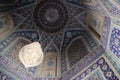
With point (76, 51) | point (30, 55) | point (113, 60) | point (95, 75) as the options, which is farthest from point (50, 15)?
point (30, 55)

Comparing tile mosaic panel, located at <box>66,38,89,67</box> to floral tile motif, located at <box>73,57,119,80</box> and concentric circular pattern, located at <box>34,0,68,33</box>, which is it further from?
concentric circular pattern, located at <box>34,0,68,33</box>

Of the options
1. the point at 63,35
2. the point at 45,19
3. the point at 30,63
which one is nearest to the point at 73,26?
the point at 63,35

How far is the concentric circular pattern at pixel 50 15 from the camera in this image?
23.2 feet

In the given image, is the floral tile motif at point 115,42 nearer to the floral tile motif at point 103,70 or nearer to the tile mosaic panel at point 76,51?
the floral tile motif at point 103,70

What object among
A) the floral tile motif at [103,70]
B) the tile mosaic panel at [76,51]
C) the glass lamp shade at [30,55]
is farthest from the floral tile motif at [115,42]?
the glass lamp shade at [30,55]

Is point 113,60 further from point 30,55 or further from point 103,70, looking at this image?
point 30,55

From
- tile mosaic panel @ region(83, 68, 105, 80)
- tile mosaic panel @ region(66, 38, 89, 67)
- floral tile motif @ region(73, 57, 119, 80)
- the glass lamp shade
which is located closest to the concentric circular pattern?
tile mosaic panel @ region(66, 38, 89, 67)

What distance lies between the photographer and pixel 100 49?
17.9ft

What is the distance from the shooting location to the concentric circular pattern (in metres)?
7.06

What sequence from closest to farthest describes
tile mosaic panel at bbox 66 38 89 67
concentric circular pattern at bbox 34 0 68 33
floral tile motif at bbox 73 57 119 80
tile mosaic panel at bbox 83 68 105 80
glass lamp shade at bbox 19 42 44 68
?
glass lamp shade at bbox 19 42 44 68 → floral tile motif at bbox 73 57 119 80 → tile mosaic panel at bbox 83 68 105 80 → tile mosaic panel at bbox 66 38 89 67 → concentric circular pattern at bbox 34 0 68 33

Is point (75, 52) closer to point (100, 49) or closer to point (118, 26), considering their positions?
point (100, 49)

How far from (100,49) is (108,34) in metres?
0.48

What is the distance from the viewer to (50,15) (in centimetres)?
722

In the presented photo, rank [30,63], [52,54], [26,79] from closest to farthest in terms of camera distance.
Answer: [30,63] < [26,79] < [52,54]
